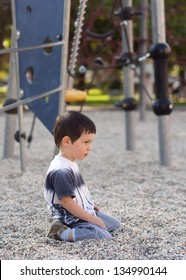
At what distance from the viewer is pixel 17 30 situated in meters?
5.72

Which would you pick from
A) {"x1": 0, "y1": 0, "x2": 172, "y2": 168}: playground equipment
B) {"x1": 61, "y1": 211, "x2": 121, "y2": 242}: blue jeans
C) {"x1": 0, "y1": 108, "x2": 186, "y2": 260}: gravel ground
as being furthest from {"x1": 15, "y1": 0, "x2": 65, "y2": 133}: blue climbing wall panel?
{"x1": 61, "y1": 211, "x2": 121, "y2": 242}: blue jeans

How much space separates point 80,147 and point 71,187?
7.8 inches

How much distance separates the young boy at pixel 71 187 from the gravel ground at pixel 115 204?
64 mm

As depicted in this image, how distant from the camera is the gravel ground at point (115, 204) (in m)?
3.07

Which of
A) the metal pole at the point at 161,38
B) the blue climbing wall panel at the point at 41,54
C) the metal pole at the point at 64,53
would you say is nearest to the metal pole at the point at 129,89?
the metal pole at the point at 161,38

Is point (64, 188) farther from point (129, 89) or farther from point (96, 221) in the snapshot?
point (129, 89)

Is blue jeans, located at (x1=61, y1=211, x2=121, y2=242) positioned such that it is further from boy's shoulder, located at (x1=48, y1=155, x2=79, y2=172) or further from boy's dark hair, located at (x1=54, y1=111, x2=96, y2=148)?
boy's dark hair, located at (x1=54, y1=111, x2=96, y2=148)

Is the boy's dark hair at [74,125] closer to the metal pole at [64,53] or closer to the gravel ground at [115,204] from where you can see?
the gravel ground at [115,204]

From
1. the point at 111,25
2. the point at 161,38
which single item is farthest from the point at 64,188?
the point at 111,25

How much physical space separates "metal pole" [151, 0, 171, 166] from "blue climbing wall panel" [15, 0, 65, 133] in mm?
973

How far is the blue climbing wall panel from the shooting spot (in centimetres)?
525
